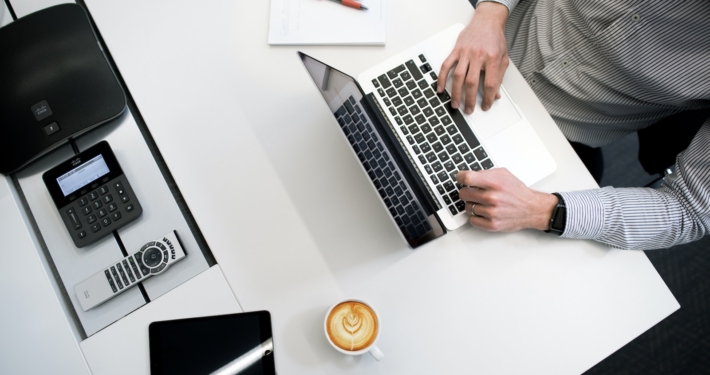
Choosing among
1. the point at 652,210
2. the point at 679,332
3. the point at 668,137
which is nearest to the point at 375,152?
the point at 652,210

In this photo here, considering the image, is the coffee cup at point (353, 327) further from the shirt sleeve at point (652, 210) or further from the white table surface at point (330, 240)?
the shirt sleeve at point (652, 210)

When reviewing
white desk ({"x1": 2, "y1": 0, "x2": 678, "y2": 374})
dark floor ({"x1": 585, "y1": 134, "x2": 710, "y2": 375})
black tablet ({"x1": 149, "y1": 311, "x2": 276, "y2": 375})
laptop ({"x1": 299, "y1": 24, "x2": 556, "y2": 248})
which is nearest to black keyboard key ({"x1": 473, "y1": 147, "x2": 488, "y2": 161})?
laptop ({"x1": 299, "y1": 24, "x2": 556, "y2": 248})

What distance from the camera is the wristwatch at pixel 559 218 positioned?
2.43 ft

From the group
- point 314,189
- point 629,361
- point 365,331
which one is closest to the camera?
point 365,331

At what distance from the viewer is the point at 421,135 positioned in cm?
78

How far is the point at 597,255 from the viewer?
2.58 feet

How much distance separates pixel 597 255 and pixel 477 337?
26 centimetres

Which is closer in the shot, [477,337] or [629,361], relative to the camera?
[477,337]

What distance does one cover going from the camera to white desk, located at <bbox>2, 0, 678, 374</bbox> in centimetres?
75

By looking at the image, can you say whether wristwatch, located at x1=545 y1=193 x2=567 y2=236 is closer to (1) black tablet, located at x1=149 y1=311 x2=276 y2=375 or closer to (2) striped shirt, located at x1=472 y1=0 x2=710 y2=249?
(2) striped shirt, located at x1=472 y1=0 x2=710 y2=249

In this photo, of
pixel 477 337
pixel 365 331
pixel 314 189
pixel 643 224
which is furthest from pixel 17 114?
pixel 643 224

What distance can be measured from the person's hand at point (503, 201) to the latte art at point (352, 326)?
0.24 m

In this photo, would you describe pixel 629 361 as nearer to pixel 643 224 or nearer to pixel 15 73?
pixel 643 224

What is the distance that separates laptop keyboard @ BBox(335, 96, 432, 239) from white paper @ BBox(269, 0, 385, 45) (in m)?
0.20
